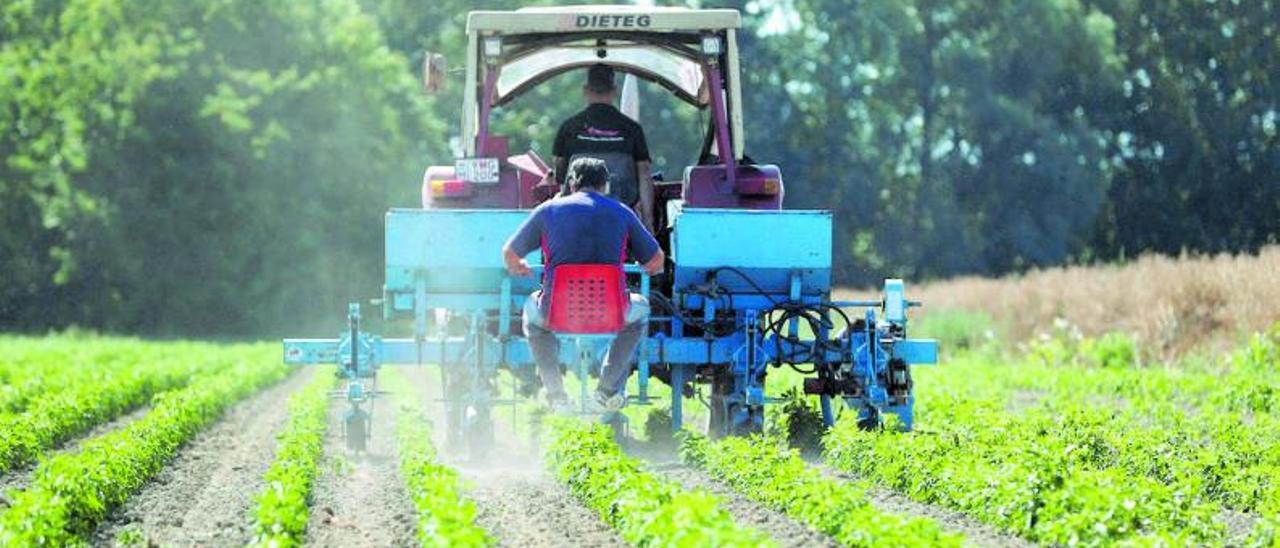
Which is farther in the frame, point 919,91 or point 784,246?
point 919,91

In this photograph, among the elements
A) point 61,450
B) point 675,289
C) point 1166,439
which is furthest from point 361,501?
point 1166,439

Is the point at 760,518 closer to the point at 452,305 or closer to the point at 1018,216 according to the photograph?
the point at 452,305

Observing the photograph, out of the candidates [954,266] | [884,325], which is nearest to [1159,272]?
[884,325]

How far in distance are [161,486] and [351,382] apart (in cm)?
176

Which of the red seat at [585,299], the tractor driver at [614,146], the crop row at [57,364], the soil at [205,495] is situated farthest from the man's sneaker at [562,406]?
the crop row at [57,364]

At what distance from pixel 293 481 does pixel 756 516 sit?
2.34 metres

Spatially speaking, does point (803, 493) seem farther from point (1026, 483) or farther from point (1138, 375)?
point (1138, 375)

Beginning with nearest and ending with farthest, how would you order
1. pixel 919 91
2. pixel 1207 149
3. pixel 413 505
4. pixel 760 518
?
pixel 760 518
pixel 413 505
pixel 1207 149
pixel 919 91

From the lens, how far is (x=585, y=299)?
40.4 feet

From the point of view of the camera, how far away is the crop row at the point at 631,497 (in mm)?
8008

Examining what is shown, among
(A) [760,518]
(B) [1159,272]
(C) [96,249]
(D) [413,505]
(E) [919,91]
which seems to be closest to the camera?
(A) [760,518]

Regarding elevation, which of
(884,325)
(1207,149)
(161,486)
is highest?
(1207,149)

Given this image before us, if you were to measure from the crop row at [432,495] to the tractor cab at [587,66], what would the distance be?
1.81 metres

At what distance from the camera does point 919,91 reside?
6425cm
